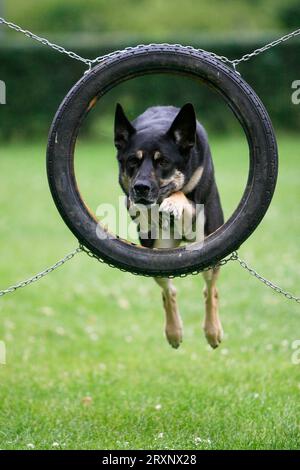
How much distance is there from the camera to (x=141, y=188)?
17.6ft

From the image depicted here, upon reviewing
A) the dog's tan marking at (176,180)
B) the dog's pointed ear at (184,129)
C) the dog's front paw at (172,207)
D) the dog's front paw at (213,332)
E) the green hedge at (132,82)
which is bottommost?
the dog's front paw at (213,332)

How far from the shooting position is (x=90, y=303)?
10.6 metres

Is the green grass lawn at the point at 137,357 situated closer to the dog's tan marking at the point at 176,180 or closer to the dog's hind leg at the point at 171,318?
the dog's hind leg at the point at 171,318

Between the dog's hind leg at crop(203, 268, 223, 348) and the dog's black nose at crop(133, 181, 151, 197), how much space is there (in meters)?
1.12

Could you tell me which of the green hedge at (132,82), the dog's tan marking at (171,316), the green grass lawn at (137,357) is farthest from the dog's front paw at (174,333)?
the green hedge at (132,82)

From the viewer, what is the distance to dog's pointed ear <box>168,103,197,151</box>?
17.7 feet

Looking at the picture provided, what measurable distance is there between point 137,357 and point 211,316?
2.46 metres

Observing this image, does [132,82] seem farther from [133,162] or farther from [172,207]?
[172,207]

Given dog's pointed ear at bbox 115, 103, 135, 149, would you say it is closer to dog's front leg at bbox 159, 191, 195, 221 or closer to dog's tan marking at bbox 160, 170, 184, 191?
dog's tan marking at bbox 160, 170, 184, 191

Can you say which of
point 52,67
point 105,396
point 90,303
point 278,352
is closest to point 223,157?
point 52,67

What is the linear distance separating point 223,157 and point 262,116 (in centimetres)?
1634

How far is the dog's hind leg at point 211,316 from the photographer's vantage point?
6293mm

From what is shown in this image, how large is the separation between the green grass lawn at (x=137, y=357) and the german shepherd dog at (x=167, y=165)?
57.0 inches

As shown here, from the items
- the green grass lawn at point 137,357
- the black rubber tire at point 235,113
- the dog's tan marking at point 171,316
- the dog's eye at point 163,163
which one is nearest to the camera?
the black rubber tire at point 235,113
